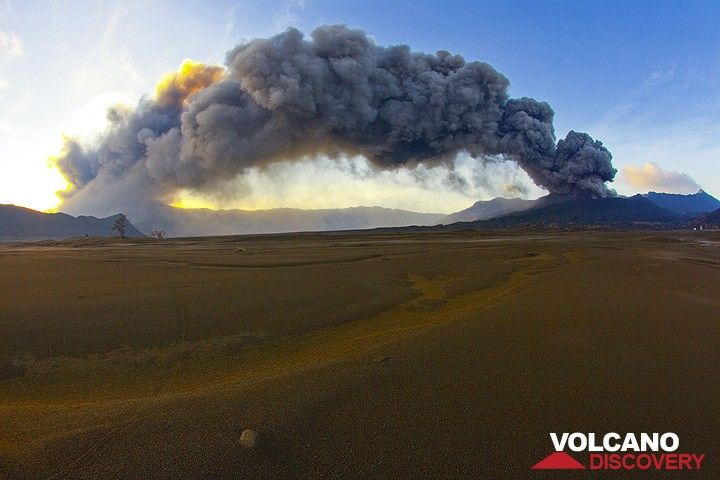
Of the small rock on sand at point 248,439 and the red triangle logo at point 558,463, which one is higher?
the small rock on sand at point 248,439

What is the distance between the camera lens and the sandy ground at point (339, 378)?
9.67 feet

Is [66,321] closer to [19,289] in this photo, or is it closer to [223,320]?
[223,320]

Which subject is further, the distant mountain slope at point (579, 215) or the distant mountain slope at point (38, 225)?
the distant mountain slope at point (38, 225)

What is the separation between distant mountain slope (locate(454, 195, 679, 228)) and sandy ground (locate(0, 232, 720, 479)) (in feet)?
347

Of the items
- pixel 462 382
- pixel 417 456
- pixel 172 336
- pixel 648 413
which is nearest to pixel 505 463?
pixel 417 456

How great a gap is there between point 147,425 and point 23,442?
90cm

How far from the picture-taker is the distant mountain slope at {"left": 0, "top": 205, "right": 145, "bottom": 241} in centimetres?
16675

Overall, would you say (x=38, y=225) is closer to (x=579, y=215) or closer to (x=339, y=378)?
(x=579, y=215)

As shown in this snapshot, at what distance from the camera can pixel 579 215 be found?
11469 cm

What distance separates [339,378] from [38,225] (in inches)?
8762

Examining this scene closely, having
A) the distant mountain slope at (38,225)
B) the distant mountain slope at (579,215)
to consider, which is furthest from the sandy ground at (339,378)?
the distant mountain slope at (38,225)

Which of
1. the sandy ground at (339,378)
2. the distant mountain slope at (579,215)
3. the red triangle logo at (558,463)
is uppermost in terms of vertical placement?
the distant mountain slope at (579,215)

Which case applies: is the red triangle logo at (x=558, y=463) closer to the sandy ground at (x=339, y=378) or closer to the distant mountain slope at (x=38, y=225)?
the sandy ground at (x=339, y=378)

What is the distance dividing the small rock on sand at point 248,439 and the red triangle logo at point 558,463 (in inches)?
80.6
